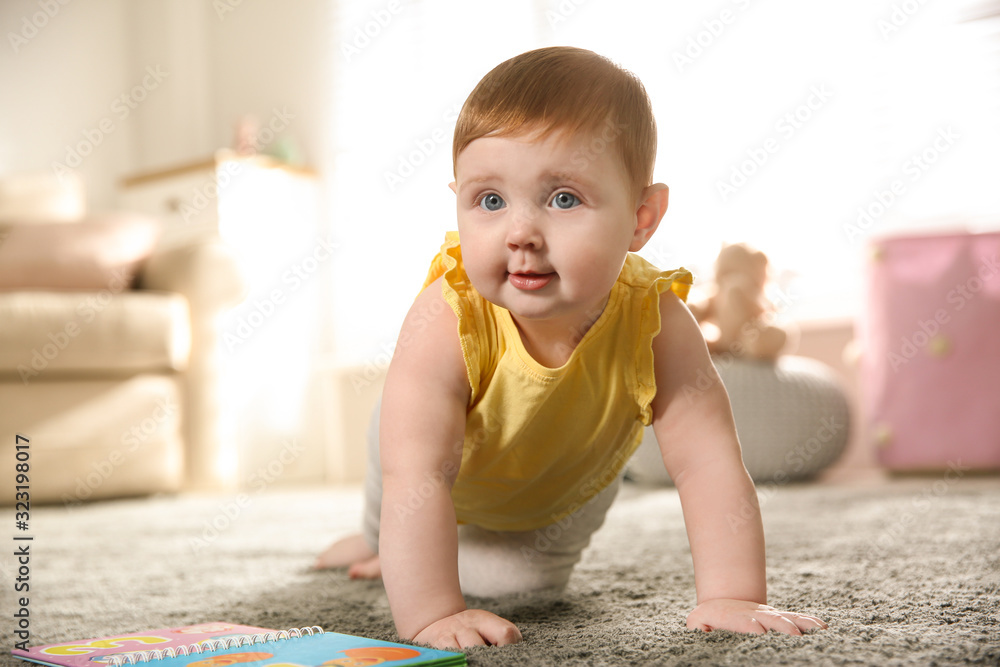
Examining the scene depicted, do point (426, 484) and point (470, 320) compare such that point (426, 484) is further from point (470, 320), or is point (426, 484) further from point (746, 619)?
point (746, 619)

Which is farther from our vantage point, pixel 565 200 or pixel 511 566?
pixel 511 566

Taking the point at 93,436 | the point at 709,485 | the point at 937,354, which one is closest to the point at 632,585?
the point at 709,485

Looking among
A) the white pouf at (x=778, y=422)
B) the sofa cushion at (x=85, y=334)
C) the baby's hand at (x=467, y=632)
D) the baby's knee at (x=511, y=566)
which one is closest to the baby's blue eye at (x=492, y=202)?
the baby's hand at (x=467, y=632)

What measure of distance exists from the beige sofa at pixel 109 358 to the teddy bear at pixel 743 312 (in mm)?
1282

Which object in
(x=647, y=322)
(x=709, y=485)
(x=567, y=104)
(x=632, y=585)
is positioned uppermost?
(x=567, y=104)

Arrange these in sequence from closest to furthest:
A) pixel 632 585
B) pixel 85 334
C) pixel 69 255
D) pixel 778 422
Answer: pixel 632 585 → pixel 778 422 → pixel 85 334 → pixel 69 255

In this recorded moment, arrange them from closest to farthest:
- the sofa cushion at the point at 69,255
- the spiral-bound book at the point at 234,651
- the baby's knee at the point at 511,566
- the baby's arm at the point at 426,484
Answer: the spiral-bound book at the point at 234,651 < the baby's arm at the point at 426,484 < the baby's knee at the point at 511,566 < the sofa cushion at the point at 69,255

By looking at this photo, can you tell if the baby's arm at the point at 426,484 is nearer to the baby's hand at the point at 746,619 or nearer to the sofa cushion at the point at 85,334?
the baby's hand at the point at 746,619

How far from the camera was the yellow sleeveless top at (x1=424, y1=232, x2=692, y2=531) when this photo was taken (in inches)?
26.7

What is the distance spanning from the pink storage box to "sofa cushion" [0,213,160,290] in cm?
199

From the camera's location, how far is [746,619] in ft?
1.94

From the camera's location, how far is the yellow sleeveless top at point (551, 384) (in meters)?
0.68

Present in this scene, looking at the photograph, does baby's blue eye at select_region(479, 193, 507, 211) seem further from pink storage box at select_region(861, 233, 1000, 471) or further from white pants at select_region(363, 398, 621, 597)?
pink storage box at select_region(861, 233, 1000, 471)

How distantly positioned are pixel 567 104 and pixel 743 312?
4.71 ft
